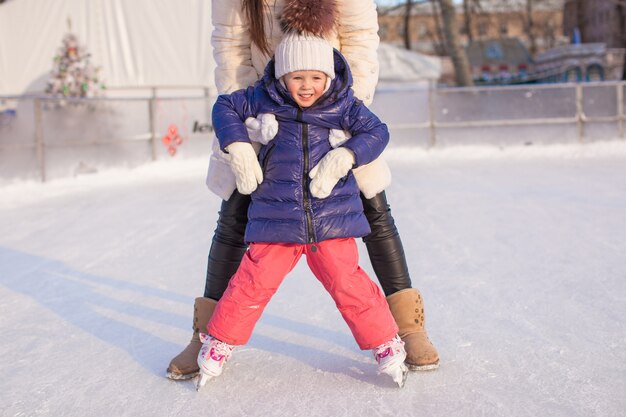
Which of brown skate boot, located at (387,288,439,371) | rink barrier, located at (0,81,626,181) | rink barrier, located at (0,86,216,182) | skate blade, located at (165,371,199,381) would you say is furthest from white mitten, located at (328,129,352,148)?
rink barrier, located at (0,81,626,181)

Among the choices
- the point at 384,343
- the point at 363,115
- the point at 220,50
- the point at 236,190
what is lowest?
the point at 384,343

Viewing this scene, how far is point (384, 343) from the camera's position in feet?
6.15

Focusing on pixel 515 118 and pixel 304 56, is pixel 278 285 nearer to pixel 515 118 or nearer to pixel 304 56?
pixel 304 56

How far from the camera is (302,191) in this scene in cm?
180

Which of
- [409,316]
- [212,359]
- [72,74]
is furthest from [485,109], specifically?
[212,359]

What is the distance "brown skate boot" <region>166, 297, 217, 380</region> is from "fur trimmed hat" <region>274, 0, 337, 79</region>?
708mm

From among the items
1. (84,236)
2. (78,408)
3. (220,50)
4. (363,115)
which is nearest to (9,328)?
(78,408)

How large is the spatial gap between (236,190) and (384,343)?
60 cm

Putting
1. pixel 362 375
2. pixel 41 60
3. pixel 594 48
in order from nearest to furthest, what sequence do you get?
pixel 362 375 → pixel 41 60 → pixel 594 48

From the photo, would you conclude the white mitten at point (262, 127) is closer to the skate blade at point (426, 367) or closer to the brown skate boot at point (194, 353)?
the brown skate boot at point (194, 353)

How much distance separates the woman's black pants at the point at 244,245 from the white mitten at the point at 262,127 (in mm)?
219

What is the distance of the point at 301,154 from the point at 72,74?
11.4 m

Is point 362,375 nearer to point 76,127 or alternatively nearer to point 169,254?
point 169,254

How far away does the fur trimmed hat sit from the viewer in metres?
1.81
